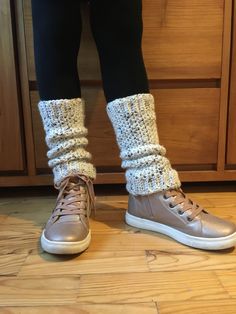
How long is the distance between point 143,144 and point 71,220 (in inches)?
7.4

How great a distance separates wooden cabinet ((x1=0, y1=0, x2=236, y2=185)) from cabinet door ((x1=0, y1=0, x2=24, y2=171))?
19 millimetres

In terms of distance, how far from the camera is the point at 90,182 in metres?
0.68

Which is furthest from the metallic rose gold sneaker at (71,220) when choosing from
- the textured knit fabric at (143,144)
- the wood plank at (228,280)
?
the wood plank at (228,280)

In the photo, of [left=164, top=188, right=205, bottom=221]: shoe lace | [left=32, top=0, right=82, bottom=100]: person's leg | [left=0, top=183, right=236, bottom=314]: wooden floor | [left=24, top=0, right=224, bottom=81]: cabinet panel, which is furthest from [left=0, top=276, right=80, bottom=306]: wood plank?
[left=24, top=0, right=224, bottom=81]: cabinet panel

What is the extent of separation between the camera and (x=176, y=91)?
32.5 inches

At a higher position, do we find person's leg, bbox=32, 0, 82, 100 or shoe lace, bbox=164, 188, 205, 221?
person's leg, bbox=32, 0, 82, 100

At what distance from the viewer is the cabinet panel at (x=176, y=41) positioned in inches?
30.7

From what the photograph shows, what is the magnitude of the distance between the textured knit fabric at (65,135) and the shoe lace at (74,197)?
0.04 feet

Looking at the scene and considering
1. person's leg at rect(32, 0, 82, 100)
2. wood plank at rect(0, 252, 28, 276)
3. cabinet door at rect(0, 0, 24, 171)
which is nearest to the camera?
wood plank at rect(0, 252, 28, 276)

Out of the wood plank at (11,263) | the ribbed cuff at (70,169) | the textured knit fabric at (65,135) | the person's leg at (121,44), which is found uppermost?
the person's leg at (121,44)

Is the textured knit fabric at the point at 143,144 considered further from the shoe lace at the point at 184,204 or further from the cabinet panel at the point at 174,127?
the cabinet panel at the point at 174,127

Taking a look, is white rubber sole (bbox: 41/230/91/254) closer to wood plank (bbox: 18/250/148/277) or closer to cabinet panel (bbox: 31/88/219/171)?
wood plank (bbox: 18/250/148/277)

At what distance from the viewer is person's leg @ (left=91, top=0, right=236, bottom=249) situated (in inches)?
24.8

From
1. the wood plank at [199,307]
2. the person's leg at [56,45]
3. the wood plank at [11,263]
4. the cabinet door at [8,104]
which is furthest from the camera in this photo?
the cabinet door at [8,104]
